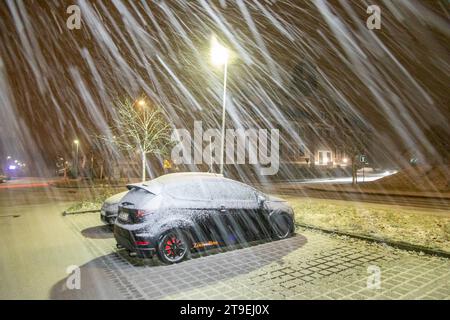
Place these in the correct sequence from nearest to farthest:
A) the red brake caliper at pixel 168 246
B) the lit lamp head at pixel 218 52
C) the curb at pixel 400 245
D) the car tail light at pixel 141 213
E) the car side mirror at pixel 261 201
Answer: the car tail light at pixel 141 213 < the red brake caliper at pixel 168 246 < the curb at pixel 400 245 < the car side mirror at pixel 261 201 < the lit lamp head at pixel 218 52

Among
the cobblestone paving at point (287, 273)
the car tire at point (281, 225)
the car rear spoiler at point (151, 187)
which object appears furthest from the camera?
the car tire at point (281, 225)

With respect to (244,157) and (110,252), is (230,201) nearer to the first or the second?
(110,252)

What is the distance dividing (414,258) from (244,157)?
114 ft

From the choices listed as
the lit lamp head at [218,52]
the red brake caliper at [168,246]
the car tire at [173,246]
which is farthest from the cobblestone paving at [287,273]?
the lit lamp head at [218,52]

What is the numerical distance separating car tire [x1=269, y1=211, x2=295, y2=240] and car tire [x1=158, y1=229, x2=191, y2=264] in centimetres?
243

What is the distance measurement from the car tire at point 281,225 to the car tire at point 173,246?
2426 millimetres

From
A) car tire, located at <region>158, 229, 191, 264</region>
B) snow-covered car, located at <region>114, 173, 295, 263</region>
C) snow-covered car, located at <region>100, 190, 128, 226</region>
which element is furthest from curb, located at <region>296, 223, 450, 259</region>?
snow-covered car, located at <region>100, 190, 128, 226</region>

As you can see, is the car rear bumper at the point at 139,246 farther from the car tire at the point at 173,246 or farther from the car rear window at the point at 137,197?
the car rear window at the point at 137,197

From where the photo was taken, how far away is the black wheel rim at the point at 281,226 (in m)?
7.79

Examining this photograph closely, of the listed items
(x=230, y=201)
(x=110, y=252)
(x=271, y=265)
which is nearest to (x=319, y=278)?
(x=271, y=265)

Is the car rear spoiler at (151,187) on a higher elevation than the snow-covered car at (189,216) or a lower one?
higher

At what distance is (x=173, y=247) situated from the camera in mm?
6105

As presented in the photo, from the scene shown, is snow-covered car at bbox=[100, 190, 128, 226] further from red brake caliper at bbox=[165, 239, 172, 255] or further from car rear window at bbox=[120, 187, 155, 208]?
red brake caliper at bbox=[165, 239, 172, 255]
